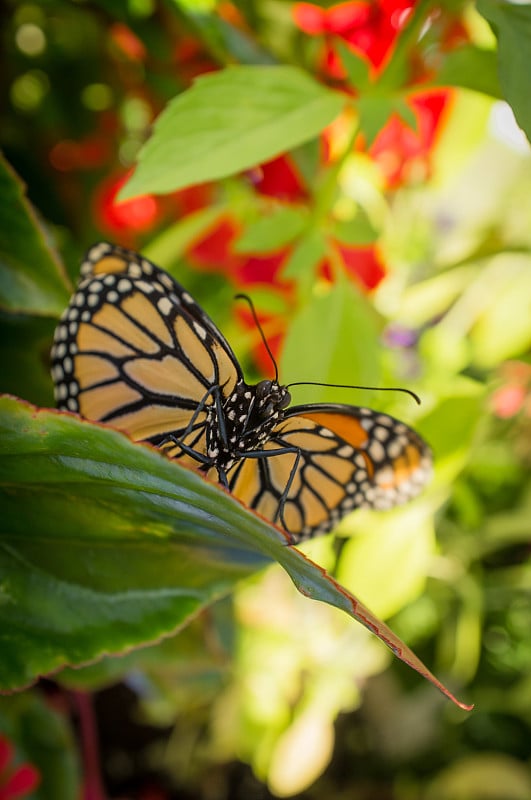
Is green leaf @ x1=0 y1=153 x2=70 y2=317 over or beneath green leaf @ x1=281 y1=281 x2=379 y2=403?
over

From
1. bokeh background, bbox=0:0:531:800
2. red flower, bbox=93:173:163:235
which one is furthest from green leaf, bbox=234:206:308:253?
red flower, bbox=93:173:163:235

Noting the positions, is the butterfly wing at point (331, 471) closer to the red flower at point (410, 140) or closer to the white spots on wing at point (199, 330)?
the white spots on wing at point (199, 330)

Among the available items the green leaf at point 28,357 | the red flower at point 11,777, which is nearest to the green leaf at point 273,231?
the green leaf at point 28,357

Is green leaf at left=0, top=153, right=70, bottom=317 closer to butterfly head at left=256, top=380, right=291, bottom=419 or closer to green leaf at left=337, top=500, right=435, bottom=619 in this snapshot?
butterfly head at left=256, top=380, right=291, bottom=419

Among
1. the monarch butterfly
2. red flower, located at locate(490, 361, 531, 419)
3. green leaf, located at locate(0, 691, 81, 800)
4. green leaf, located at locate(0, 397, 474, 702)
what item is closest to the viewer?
green leaf, located at locate(0, 397, 474, 702)

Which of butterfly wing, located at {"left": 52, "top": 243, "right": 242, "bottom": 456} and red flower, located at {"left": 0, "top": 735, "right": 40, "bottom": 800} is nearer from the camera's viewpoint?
butterfly wing, located at {"left": 52, "top": 243, "right": 242, "bottom": 456}

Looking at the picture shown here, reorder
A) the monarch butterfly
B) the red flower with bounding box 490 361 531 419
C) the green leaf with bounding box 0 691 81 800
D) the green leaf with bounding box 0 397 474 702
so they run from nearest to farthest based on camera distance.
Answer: the green leaf with bounding box 0 397 474 702, the monarch butterfly, the green leaf with bounding box 0 691 81 800, the red flower with bounding box 490 361 531 419

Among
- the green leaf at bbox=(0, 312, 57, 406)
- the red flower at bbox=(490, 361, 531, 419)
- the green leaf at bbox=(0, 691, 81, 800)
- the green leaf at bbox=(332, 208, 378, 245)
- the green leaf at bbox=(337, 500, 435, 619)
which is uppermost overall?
the green leaf at bbox=(332, 208, 378, 245)
